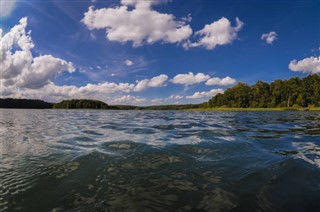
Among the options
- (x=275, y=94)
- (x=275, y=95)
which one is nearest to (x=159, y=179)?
(x=275, y=94)

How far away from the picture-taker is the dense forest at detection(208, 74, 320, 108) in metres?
118

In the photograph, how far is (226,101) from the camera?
160 m

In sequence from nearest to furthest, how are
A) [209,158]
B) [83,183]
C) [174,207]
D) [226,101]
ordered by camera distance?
[174,207]
[83,183]
[209,158]
[226,101]

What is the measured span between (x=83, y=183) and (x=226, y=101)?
162943 millimetres

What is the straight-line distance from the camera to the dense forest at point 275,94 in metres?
118

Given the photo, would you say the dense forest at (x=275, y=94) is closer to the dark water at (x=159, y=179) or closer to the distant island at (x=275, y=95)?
the distant island at (x=275, y=95)

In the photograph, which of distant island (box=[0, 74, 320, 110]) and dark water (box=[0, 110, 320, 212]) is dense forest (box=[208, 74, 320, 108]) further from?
dark water (box=[0, 110, 320, 212])

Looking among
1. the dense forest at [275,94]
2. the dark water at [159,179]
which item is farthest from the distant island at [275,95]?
the dark water at [159,179]

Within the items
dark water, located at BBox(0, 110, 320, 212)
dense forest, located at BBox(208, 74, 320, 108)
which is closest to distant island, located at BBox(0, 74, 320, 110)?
dense forest, located at BBox(208, 74, 320, 108)

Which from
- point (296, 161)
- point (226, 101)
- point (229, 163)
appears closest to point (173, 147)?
point (229, 163)

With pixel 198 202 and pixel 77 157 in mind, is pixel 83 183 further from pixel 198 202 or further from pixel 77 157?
pixel 198 202

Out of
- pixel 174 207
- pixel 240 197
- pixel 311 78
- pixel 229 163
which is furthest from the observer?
pixel 311 78

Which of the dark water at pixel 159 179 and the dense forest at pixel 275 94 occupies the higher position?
the dense forest at pixel 275 94

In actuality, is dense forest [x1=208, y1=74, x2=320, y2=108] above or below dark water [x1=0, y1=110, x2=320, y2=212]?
above
